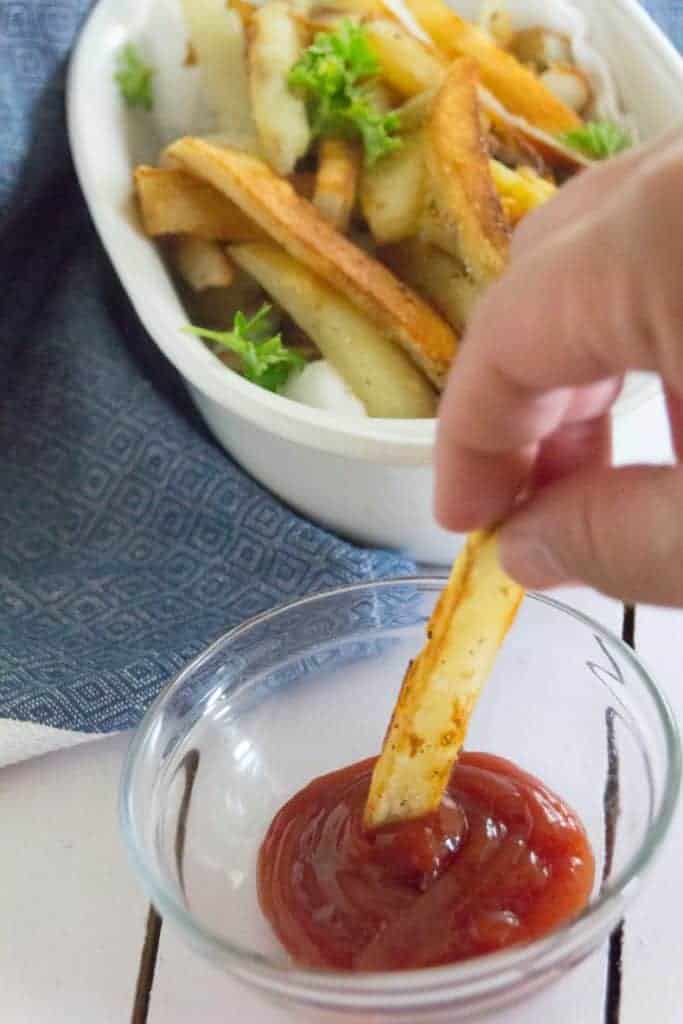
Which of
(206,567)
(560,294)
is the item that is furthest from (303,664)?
(560,294)

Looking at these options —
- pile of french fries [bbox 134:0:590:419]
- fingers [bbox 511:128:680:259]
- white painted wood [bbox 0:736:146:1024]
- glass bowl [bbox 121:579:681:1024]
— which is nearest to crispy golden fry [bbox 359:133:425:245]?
pile of french fries [bbox 134:0:590:419]

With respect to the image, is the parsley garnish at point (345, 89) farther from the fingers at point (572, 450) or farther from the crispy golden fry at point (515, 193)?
the fingers at point (572, 450)

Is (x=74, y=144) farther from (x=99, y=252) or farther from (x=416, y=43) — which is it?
(x=416, y=43)

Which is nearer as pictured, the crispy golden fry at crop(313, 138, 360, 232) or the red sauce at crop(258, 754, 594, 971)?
the red sauce at crop(258, 754, 594, 971)

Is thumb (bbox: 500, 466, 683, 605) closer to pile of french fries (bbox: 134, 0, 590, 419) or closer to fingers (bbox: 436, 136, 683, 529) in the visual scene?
fingers (bbox: 436, 136, 683, 529)

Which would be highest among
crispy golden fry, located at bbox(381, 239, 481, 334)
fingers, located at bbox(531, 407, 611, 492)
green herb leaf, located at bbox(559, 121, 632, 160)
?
fingers, located at bbox(531, 407, 611, 492)

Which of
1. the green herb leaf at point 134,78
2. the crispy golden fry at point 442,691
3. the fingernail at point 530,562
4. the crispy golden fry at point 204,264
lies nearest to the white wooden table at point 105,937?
the crispy golden fry at point 442,691

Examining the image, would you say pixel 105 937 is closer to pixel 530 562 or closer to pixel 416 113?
pixel 530 562
